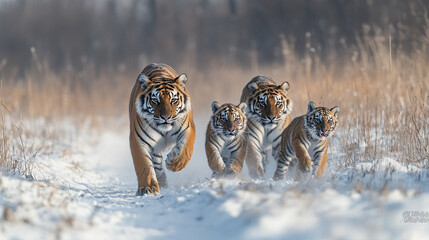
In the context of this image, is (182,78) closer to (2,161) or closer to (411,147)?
(2,161)

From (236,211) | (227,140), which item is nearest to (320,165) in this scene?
(227,140)

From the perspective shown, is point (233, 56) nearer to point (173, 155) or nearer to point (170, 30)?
point (170, 30)

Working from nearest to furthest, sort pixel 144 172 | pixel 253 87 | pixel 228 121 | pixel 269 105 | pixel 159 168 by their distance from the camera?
pixel 144 172 → pixel 228 121 → pixel 159 168 → pixel 269 105 → pixel 253 87

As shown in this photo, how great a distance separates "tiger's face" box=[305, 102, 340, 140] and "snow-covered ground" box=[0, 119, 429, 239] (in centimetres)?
69

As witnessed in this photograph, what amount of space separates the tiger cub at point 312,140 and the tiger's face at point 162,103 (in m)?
1.29

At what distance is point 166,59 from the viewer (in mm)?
20422

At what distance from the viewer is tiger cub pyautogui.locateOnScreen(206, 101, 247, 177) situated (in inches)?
243

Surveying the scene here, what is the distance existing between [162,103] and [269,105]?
4.87 ft

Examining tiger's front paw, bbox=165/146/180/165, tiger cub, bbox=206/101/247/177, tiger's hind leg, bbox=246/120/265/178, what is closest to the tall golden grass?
tiger's hind leg, bbox=246/120/265/178

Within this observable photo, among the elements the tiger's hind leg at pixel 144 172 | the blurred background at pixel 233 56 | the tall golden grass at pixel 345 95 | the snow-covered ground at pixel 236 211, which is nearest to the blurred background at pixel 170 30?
the blurred background at pixel 233 56

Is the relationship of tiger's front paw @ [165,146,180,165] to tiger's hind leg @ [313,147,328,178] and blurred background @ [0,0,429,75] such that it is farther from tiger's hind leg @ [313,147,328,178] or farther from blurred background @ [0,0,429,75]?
blurred background @ [0,0,429,75]

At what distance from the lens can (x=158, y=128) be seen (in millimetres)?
5773

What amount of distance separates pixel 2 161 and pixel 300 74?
5990 millimetres

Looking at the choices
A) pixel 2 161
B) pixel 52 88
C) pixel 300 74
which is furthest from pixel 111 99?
pixel 2 161
